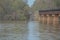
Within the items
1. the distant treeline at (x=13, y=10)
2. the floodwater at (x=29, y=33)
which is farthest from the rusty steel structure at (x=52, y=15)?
the distant treeline at (x=13, y=10)

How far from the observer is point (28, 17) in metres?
60.3

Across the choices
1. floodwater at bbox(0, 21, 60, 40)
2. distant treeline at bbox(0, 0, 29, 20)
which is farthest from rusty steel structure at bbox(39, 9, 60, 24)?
distant treeline at bbox(0, 0, 29, 20)

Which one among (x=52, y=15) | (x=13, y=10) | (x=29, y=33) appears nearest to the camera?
(x=29, y=33)

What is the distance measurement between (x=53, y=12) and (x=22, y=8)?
30.9 meters

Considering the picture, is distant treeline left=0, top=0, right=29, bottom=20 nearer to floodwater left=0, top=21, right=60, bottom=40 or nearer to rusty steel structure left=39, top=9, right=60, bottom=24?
rusty steel structure left=39, top=9, right=60, bottom=24

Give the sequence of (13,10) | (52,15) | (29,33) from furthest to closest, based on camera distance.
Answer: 1. (13,10)
2. (52,15)
3. (29,33)

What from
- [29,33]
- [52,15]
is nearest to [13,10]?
[52,15]

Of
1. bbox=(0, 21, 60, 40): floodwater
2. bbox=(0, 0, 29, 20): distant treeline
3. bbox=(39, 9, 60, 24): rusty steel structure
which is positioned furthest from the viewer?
bbox=(0, 0, 29, 20): distant treeline

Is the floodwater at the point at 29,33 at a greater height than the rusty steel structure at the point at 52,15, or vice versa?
the rusty steel structure at the point at 52,15

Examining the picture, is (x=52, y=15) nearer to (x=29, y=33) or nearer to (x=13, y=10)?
(x=29, y=33)

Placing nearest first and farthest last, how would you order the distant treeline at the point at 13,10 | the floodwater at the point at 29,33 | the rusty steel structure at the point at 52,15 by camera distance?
the floodwater at the point at 29,33 → the rusty steel structure at the point at 52,15 → the distant treeline at the point at 13,10

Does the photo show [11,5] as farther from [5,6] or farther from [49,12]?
[49,12]

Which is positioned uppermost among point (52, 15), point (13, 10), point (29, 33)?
point (13, 10)

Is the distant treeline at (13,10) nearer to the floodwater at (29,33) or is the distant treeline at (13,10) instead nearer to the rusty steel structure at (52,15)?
the rusty steel structure at (52,15)
